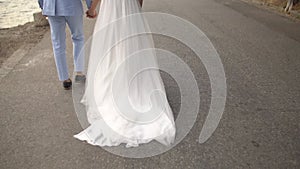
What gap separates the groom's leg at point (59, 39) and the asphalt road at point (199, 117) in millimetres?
303

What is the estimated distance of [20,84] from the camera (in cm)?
363

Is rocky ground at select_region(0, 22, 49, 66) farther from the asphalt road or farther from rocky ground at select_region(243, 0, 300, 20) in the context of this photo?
rocky ground at select_region(243, 0, 300, 20)

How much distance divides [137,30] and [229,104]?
1.41 m

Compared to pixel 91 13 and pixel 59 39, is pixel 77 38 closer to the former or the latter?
pixel 59 39

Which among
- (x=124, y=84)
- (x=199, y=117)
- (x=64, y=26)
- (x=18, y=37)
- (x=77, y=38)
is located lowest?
(x=18, y=37)

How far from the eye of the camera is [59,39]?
3.21 metres

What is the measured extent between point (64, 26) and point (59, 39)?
0.55 ft

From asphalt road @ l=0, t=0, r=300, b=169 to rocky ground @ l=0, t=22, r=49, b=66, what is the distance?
375mm

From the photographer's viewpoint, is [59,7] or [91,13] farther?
[91,13]

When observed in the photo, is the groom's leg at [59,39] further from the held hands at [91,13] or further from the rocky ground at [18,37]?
the rocky ground at [18,37]

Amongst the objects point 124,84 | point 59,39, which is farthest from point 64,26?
point 124,84

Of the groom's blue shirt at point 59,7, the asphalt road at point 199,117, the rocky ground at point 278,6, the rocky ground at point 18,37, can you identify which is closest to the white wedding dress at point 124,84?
the asphalt road at point 199,117

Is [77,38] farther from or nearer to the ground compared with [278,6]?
farther from the ground

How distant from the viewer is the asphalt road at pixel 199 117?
90.8 inches
